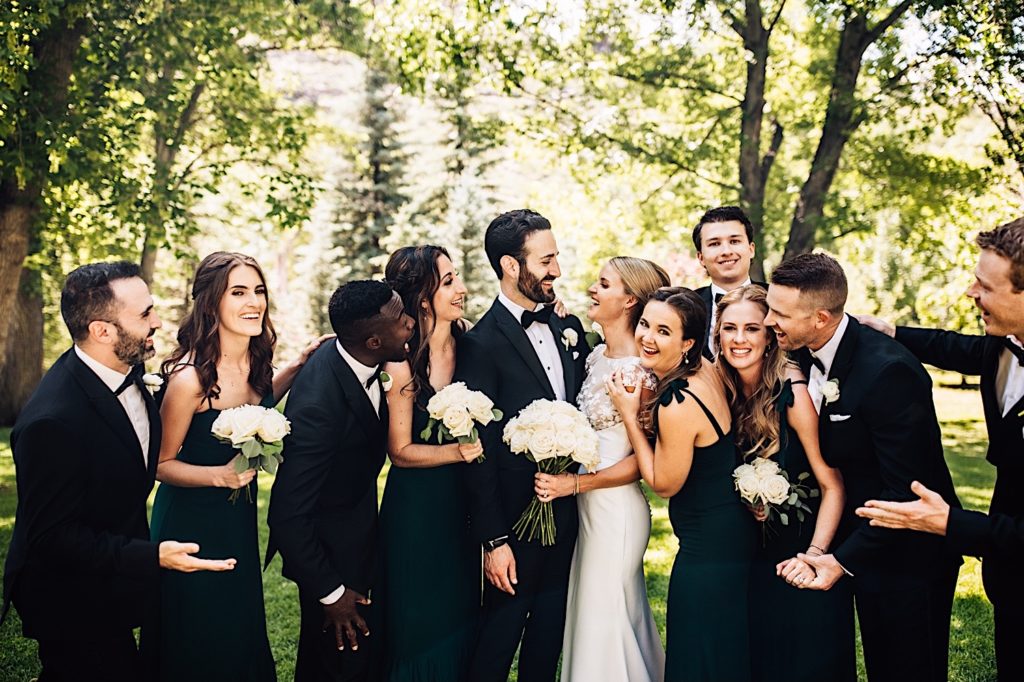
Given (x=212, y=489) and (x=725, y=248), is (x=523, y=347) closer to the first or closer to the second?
(x=212, y=489)

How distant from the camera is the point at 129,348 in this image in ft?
12.3

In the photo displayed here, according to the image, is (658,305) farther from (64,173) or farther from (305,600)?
(64,173)

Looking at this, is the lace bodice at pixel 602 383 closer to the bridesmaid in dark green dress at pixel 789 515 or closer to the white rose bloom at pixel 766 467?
the bridesmaid in dark green dress at pixel 789 515

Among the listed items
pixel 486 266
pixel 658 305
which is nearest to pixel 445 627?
pixel 658 305

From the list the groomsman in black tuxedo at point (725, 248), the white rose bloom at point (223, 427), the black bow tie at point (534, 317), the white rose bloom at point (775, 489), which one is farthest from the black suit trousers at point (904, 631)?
the white rose bloom at point (223, 427)

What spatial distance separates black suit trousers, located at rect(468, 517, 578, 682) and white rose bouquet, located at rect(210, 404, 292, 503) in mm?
1456

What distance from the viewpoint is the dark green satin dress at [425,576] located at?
444 centimetres

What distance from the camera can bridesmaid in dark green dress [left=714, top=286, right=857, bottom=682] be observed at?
398 cm

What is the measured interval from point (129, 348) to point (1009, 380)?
4.11 metres

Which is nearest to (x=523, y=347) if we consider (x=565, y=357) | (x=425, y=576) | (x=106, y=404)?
(x=565, y=357)

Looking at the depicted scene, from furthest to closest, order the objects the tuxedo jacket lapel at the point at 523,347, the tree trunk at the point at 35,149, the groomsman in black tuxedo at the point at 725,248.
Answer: the tree trunk at the point at 35,149 < the groomsman in black tuxedo at the point at 725,248 < the tuxedo jacket lapel at the point at 523,347

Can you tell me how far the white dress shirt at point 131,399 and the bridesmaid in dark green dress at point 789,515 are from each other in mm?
2876

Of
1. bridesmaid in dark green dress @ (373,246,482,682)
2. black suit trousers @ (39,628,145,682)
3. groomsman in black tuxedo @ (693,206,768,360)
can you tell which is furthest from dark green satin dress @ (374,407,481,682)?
groomsman in black tuxedo @ (693,206,768,360)

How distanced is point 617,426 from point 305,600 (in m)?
1.88
